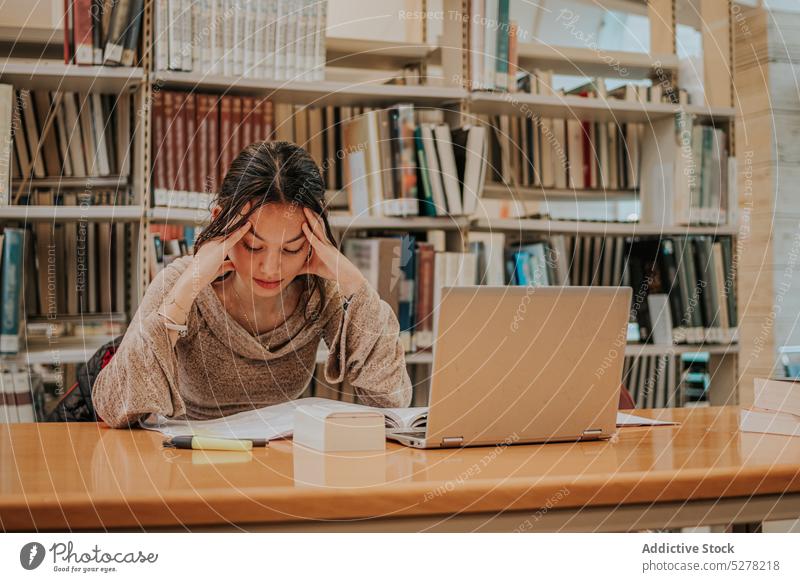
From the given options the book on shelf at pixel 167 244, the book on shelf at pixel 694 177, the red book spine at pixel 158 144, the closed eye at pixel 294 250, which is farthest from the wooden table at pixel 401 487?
the book on shelf at pixel 694 177

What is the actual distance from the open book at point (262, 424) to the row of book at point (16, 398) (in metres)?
1.00

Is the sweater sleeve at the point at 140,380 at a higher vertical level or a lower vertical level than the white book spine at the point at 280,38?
lower

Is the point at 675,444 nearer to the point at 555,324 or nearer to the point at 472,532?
the point at 555,324

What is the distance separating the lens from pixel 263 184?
1736 mm

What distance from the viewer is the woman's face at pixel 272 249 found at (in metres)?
1.71

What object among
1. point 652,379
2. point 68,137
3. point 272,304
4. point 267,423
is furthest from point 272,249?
point 652,379

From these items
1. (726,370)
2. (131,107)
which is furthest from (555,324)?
(726,370)

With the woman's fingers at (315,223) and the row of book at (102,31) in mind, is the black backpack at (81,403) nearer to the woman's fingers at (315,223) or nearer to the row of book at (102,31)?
the woman's fingers at (315,223)

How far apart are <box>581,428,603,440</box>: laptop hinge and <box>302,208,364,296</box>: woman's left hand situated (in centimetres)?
65

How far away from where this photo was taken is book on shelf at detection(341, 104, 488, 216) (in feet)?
8.66

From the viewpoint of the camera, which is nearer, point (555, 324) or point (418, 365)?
point (555, 324)

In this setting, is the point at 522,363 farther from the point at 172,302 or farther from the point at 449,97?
the point at 449,97

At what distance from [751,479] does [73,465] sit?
84 centimetres

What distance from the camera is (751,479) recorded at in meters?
1.09
